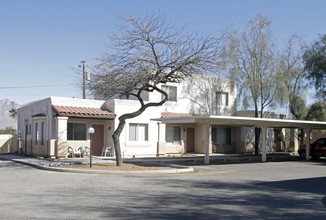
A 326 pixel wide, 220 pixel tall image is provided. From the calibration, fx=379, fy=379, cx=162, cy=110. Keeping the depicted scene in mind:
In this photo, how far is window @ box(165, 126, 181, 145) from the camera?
29641mm

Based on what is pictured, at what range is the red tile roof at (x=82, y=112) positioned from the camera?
77.8 ft

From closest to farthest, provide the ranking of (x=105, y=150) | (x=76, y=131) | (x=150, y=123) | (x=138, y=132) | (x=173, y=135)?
(x=76, y=131), (x=105, y=150), (x=138, y=132), (x=150, y=123), (x=173, y=135)

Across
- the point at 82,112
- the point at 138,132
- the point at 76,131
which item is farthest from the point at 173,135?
the point at 82,112

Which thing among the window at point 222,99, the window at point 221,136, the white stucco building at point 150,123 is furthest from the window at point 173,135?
the window at point 222,99

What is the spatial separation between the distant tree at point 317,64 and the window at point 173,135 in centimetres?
1178

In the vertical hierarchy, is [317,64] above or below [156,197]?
above

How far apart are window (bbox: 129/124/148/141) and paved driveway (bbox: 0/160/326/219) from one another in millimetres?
11154

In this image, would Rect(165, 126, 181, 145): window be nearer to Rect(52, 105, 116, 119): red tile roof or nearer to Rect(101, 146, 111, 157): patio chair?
Rect(101, 146, 111, 157): patio chair

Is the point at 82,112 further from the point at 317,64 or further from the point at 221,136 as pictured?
the point at 317,64

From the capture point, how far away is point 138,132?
2744 cm

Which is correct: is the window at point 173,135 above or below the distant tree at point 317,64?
below

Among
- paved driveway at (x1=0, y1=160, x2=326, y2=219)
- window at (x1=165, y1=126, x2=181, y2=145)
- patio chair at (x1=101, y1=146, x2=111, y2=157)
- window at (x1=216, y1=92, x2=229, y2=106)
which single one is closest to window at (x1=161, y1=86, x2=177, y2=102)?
window at (x1=165, y1=126, x2=181, y2=145)

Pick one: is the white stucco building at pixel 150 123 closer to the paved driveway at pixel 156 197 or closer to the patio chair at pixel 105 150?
the patio chair at pixel 105 150

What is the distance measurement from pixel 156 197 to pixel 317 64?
78.9ft
